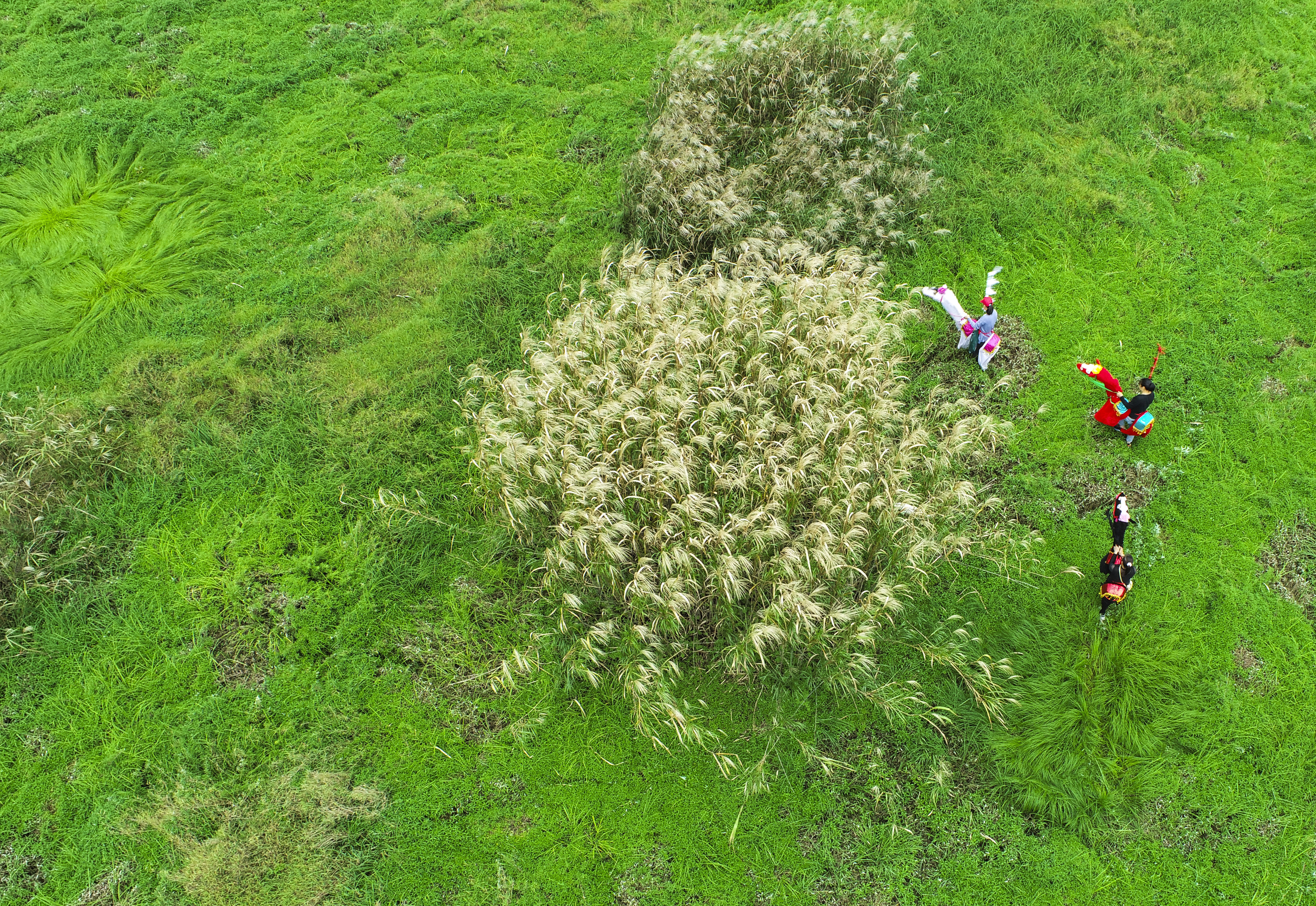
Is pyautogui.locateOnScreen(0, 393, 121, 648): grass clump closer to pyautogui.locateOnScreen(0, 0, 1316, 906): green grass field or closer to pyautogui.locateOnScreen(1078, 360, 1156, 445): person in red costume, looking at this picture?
pyautogui.locateOnScreen(0, 0, 1316, 906): green grass field

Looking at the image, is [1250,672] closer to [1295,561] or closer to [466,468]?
[1295,561]

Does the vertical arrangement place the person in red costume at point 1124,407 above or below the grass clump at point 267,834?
above

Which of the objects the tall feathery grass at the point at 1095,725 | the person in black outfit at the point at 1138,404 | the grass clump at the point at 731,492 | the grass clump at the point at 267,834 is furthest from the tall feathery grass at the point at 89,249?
the person in black outfit at the point at 1138,404

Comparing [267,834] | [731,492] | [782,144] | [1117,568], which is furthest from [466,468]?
[1117,568]

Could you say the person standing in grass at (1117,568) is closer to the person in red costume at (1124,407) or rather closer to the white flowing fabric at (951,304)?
the person in red costume at (1124,407)

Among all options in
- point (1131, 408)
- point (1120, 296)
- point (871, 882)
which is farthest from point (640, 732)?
point (1120, 296)

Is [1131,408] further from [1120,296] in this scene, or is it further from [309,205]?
[309,205]

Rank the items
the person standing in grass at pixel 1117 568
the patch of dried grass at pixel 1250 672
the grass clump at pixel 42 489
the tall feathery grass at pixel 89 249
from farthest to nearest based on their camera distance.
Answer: the tall feathery grass at pixel 89 249
the grass clump at pixel 42 489
the person standing in grass at pixel 1117 568
the patch of dried grass at pixel 1250 672
